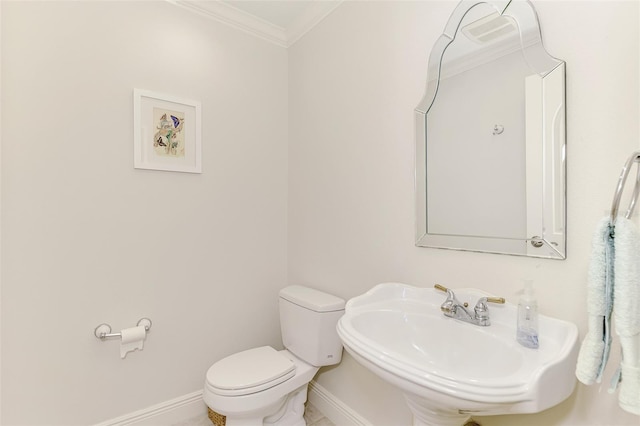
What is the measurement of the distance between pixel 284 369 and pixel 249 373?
0.17 m

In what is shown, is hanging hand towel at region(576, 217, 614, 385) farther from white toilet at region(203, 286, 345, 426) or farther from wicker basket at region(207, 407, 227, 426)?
wicker basket at region(207, 407, 227, 426)

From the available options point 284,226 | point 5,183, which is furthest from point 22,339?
point 284,226

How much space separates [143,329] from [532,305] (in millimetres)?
1698

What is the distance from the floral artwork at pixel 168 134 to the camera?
1.72 metres

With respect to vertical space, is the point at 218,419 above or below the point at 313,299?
below

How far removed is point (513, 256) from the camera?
108 centimetres

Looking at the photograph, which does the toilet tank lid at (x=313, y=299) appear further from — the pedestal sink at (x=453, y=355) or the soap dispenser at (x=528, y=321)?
the soap dispenser at (x=528, y=321)

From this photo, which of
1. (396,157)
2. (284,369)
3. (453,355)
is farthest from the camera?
(284,369)

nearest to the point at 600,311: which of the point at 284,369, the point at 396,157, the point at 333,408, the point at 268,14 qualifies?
the point at 396,157

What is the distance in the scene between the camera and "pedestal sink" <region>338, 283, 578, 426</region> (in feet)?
2.44

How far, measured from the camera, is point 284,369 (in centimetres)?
157

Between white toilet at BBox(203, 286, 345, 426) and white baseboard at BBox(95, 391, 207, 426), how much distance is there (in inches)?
7.0

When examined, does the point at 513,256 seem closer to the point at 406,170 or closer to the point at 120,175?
the point at 406,170

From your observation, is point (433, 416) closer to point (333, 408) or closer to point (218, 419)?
point (333, 408)
